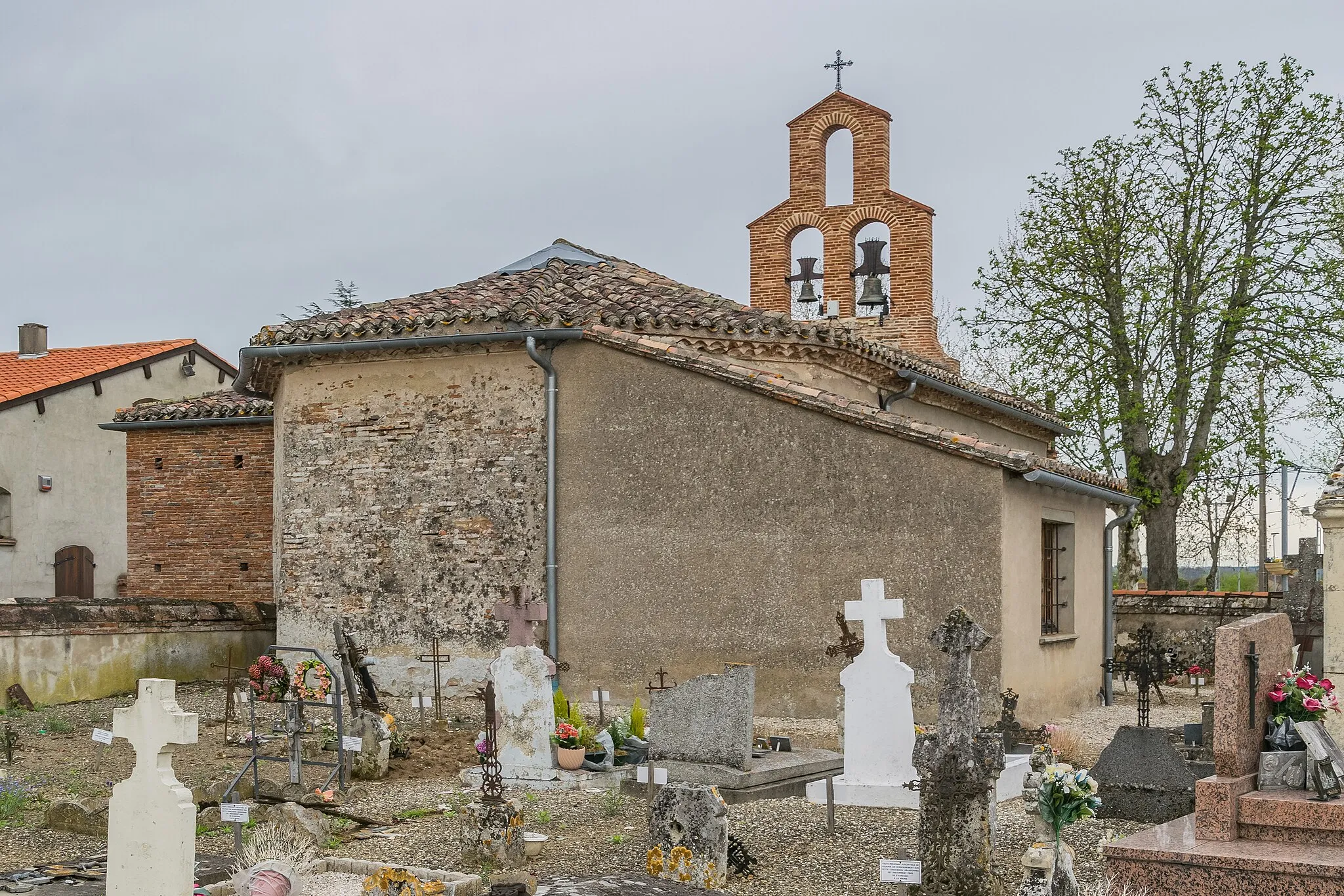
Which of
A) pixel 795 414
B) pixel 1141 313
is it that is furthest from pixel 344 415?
pixel 1141 313

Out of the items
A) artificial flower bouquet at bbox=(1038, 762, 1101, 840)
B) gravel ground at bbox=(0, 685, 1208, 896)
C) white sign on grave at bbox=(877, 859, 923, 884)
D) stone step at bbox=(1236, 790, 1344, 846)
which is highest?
→ artificial flower bouquet at bbox=(1038, 762, 1101, 840)

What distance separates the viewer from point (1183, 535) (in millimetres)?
39500

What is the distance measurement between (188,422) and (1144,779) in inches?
575

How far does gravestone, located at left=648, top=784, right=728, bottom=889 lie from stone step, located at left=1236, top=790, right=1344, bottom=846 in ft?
9.67

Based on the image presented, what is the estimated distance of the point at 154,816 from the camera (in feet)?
19.6

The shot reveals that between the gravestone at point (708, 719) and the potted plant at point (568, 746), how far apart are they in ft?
3.16

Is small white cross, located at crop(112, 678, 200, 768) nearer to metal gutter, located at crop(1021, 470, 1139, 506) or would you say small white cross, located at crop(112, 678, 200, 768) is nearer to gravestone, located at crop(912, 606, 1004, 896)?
gravestone, located at crop(912, 606, 1004, 896)

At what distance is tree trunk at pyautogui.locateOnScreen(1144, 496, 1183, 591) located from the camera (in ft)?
79.5

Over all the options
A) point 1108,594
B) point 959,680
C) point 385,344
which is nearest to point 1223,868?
point 959,680

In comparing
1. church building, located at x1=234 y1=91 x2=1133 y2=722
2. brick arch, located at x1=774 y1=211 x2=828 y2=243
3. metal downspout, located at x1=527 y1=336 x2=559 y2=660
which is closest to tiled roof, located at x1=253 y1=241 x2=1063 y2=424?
church building, located at x1=234 y1=91 x2=1133 y2=722

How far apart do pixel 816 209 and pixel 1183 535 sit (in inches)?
943

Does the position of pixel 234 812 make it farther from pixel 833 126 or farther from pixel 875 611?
pixel 833 126

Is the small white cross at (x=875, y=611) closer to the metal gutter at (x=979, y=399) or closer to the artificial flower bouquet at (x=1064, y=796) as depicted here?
the artificial flower bouquet at (x=1064, y=796)

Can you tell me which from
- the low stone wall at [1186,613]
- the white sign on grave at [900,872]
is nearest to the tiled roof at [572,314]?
the low stone wall at [1186,613]
